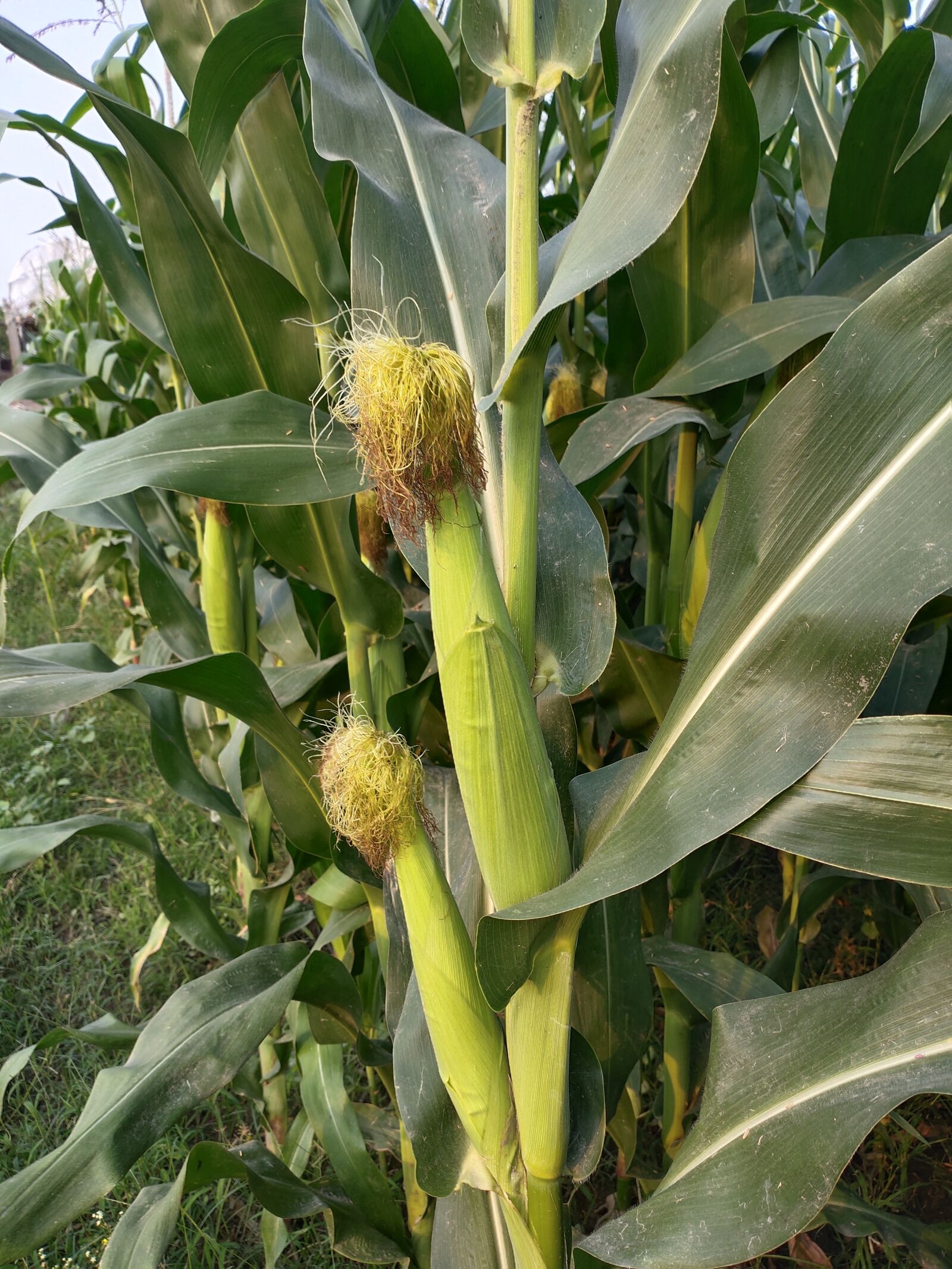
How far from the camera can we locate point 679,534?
1.30 metres

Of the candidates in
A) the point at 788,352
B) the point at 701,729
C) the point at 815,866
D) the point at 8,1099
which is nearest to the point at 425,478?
the point at 701,729

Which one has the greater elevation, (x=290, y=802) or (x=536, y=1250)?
(x=290, y=802)

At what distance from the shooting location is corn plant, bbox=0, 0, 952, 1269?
68 centimetres

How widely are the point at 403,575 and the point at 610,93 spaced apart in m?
0.83

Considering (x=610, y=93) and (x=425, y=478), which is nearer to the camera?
(x=425, y=478)

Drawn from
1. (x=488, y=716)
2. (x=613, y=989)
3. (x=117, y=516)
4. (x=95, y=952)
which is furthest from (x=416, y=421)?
(x=95, y=952)

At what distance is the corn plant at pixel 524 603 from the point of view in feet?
2.24

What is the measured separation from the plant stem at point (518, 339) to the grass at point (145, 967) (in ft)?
4.02

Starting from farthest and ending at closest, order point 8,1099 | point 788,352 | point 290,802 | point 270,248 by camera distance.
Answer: point 8,1099 → point 290,802 → point 270,248 → point 788,352

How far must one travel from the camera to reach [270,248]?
1.17 metres

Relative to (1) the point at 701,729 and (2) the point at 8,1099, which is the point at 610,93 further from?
(2) the point at 8,1099

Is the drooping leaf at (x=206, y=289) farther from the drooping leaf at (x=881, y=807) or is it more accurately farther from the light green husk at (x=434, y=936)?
the drooping leaf at (x=881, y=807)

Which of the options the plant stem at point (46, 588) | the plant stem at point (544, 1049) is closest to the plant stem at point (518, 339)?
the plant stem at point (544, 1049)

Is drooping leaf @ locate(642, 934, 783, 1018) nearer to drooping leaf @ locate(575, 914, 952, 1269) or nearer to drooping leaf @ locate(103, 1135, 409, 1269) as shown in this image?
drooping leaf @ locate(575, 914, 952, 1269)
